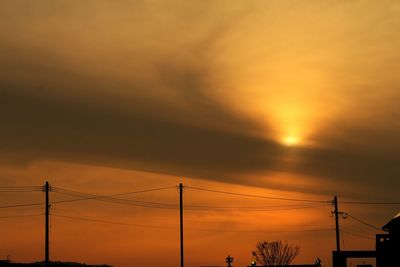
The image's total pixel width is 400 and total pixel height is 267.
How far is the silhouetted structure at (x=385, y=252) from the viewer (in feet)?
183

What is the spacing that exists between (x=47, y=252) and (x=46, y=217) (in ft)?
14.2

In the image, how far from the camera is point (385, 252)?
56156 mm

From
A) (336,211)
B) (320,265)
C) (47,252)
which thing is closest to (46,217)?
(47,252)

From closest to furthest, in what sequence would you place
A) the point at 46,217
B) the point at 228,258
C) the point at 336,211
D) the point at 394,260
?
the point at 394,260 → the point at 46,217 → the point at 336,211 → the point at 228,258

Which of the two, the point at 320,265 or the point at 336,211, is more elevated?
the point at 336,211

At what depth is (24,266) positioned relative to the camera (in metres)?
97.2

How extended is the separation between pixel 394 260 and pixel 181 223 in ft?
144

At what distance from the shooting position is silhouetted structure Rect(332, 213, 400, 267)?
55719mm

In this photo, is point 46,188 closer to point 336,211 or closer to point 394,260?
point 336,211

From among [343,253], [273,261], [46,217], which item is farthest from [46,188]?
[273,261]

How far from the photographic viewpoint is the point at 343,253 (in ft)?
195

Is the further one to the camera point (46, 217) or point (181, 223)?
point (181, 223)

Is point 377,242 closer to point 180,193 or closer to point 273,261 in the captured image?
point 180,193

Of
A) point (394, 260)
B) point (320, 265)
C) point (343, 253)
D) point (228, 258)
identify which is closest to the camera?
point (394, 260)
